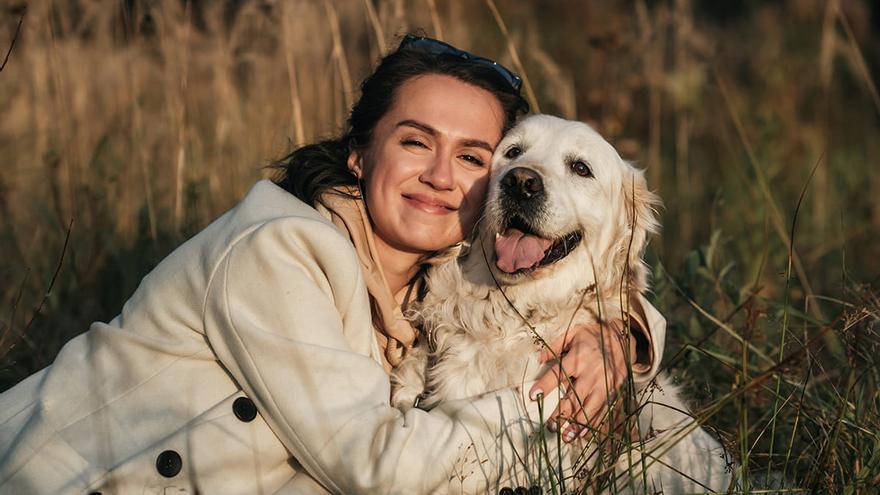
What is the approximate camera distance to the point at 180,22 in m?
4.10

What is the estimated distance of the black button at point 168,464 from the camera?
2.30 metres

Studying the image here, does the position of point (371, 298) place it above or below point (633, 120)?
above

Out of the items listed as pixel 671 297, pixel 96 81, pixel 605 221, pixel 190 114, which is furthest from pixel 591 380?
pixel 96 81

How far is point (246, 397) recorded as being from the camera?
239 centimetres

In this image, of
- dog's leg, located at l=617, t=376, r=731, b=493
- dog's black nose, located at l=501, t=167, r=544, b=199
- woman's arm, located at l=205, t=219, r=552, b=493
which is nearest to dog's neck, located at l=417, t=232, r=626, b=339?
dog's black nose, located at l=501, t=167, r=544, b=199

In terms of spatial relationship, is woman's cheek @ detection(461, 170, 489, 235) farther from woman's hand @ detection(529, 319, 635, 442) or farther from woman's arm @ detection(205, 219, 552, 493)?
woman's arm @ detection(205, 219, 552, 493)

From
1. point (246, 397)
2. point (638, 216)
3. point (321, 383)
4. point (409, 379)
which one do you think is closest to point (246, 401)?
point (246, 397)

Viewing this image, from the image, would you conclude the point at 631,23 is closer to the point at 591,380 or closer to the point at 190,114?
the point at 190,114

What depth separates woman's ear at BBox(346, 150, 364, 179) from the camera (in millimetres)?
3041

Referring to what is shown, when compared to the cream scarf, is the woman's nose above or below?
above

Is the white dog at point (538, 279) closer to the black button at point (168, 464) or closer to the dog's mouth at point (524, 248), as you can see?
the dog's mouth at point (524, 248)

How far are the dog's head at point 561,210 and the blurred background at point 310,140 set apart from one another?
13.6 inches

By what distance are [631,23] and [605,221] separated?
2.59m

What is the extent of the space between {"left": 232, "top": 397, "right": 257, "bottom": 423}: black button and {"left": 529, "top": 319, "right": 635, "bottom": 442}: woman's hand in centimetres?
77
